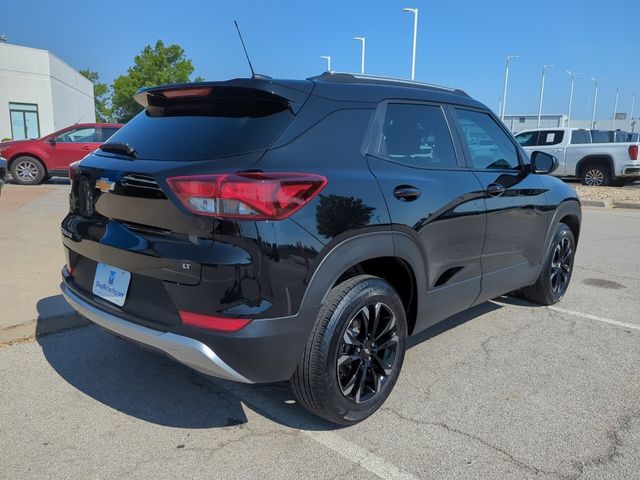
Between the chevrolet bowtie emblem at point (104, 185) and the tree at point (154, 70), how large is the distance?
61.0 metres

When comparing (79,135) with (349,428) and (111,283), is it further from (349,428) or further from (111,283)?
(349,428)

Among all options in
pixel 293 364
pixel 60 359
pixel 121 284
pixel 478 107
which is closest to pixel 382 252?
pixel 293 364

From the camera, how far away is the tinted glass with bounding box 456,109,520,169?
379 centimetres

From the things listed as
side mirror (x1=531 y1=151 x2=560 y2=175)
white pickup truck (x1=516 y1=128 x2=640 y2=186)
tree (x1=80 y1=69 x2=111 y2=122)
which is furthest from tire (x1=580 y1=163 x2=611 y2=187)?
tree (x1=80 y1=69 x2=111 y2=122)

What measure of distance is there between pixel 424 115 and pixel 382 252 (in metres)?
1.12

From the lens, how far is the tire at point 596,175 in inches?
654

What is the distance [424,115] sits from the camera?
3443mm

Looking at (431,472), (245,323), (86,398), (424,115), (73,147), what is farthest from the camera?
(73,147)

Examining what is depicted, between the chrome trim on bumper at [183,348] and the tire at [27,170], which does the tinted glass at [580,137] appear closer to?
the tire at [27,170]

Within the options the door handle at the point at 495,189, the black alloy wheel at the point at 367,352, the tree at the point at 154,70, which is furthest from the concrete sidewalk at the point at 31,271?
the tree at the point at 154,70

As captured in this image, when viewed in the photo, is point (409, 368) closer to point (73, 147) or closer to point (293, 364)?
point (293, 364)

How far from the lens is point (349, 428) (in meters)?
2.93

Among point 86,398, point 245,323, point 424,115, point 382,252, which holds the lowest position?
point 86,398

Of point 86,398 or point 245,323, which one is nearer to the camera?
point 245,323
